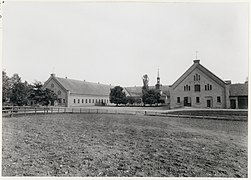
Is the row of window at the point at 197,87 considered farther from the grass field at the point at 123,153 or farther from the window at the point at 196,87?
the grass field at the point at 123,153

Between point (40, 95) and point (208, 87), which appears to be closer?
point (40, 95)

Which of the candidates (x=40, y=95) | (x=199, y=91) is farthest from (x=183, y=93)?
(x=40, y=95)

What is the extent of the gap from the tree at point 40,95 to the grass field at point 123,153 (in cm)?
156

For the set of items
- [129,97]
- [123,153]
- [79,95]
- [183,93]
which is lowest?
[123,153]

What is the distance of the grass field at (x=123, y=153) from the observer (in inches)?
110

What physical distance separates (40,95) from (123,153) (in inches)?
159

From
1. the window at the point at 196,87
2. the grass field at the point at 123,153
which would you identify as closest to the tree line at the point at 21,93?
the grass field at the point at 123,153

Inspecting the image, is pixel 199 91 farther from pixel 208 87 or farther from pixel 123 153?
pixel 123 153

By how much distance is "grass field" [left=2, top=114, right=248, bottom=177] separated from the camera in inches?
110

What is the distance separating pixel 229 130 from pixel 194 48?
67.7 inches

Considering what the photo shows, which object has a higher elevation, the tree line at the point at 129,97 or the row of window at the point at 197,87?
the row of window at the point at 197,87

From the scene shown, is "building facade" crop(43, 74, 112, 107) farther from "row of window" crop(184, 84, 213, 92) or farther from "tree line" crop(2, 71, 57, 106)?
"row of window" crop(184, 84, 213, 92)

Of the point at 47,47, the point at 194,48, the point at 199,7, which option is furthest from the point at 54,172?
the point at 199,7

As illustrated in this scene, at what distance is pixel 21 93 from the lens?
4.87 m
